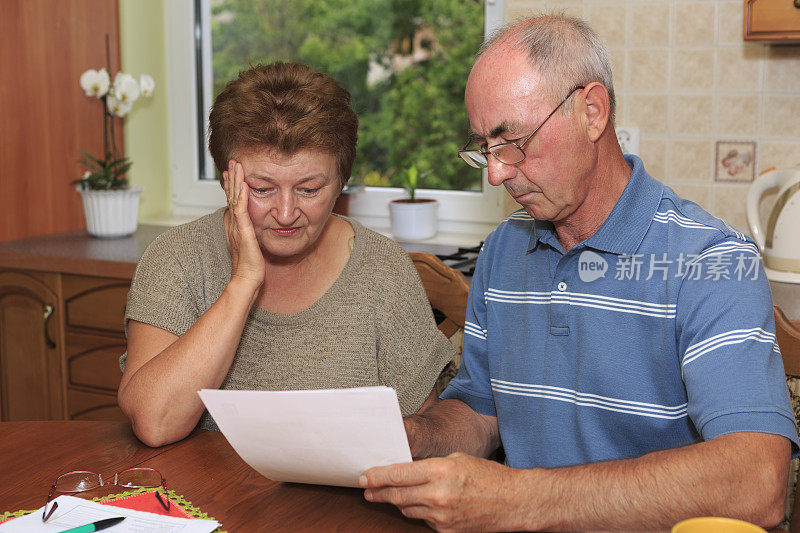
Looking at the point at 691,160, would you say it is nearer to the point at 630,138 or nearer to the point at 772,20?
the point at 630,138

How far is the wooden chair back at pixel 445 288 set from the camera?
1.70 m

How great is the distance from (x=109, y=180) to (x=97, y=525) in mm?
1844

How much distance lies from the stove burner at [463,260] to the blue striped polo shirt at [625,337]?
69 cm

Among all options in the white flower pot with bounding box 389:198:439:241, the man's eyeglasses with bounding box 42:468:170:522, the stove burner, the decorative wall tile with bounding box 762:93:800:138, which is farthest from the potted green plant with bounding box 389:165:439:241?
the man's eyeglasses with bounding box 42:468:170:522

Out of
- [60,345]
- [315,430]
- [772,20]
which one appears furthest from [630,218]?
[60,345]

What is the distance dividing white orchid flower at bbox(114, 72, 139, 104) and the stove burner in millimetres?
Answer: 1175

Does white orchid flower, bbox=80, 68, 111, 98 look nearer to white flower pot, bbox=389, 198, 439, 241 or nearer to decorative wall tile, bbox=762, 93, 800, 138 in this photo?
white flower pot, bbox=389, 198, 439, 241

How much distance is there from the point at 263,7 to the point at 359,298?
176cm

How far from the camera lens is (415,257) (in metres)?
1.76

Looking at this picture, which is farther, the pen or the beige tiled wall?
the beige tiled wall

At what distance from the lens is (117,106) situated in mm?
2678

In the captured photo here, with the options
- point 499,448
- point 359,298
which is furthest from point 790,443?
point 359,298

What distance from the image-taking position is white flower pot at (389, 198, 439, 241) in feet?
8.32

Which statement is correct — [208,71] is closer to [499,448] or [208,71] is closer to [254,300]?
[254,300]
